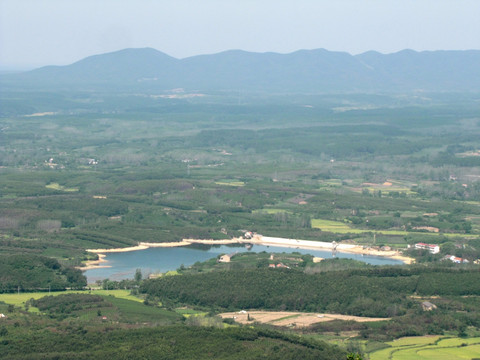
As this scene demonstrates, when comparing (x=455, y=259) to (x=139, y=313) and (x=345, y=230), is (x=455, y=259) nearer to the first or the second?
(x=345, y=230)

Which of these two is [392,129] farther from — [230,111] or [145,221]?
[145,221]

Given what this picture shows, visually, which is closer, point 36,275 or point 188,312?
point 188,312

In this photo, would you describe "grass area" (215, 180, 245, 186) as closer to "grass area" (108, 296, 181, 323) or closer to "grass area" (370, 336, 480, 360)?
"grass area" (108, 296, 181, 323)

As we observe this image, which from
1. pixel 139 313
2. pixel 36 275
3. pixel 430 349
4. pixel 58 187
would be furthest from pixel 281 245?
pixel 58 187

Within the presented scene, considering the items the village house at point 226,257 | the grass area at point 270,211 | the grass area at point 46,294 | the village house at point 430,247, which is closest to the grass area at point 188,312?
the grass area at point 46,294

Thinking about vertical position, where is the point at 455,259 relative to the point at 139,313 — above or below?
below

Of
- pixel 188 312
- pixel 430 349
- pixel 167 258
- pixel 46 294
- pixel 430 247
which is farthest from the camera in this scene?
pixel 430 247

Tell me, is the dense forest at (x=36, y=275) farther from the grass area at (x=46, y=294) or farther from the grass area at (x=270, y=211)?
the grass area at (x=270, y=211)
